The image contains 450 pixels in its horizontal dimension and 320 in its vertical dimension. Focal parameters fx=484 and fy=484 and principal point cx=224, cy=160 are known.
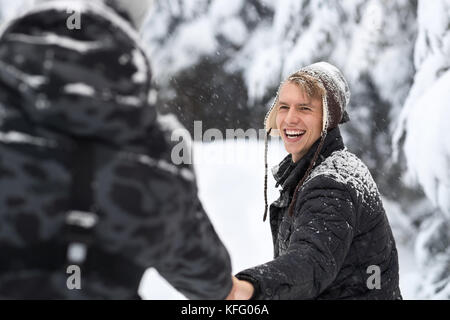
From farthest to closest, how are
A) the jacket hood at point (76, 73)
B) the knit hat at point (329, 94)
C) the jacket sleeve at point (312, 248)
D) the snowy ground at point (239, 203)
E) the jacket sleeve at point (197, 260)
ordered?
the snowy ground at point (239, 203), the knit hat at point (329, 94), the jacket sleeve at point (312, 248), the jacket sleeve at point (197, 260), the jacket hood at point (76, 73)

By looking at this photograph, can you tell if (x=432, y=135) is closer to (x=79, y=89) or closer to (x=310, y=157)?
(x=310, y=157)

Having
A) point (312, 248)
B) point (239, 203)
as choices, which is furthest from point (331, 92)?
point (239, 203)

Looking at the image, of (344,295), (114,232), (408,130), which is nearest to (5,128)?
(114,232)

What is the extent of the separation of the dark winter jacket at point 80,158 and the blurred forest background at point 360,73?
326cm

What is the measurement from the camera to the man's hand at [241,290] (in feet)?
3.40

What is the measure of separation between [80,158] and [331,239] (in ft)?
2.73

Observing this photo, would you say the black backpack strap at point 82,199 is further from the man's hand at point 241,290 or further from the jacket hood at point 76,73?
the man's hand at point 241,290

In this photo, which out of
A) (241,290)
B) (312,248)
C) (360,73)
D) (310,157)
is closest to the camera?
(241,290)

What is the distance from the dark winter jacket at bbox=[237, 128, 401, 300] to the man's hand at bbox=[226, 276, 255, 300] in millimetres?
24

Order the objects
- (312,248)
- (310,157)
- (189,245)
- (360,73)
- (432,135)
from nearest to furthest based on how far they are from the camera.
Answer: (189,245), (312,248), (310,157), (432,135), (360,73)

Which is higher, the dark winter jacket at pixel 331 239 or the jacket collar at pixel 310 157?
the jacket collar at pixel 310 157

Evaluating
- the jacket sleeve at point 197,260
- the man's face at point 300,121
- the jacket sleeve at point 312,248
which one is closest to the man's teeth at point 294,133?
the man's face at point 300,121

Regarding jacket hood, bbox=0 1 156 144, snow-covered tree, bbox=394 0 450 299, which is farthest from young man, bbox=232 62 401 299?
snow-covered tree, bbox=394 0 450 299

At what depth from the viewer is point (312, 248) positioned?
4.33 ft
